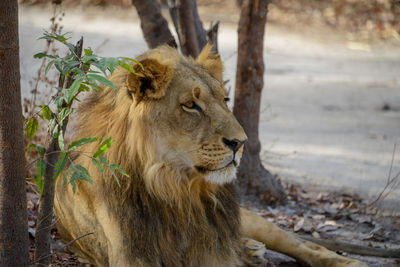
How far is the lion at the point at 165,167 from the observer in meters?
3.03

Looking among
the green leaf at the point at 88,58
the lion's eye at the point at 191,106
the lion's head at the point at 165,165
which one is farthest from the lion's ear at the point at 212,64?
the green leaf at the point at 88,58

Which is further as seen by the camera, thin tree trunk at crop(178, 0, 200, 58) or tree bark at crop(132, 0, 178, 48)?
thin tree trunk at crop(178, 0, 200, 58)

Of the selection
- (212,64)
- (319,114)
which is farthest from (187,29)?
(319,114)

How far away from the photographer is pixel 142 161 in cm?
309

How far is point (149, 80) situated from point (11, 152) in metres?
0.80

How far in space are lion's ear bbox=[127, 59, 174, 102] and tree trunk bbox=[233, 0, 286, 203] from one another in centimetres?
248

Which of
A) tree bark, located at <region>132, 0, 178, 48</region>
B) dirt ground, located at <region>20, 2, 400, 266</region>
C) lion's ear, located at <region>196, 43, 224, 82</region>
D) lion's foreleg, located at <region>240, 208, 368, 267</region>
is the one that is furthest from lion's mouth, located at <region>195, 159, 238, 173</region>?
tree bark, located at <region>132, 0, 178, 48</region>

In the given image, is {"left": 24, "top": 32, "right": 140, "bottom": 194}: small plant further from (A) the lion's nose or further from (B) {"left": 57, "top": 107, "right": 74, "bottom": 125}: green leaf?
(A) the lion's nose

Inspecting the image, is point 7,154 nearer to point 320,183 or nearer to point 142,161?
point 142,161

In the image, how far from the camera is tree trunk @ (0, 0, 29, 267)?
9.02 feet

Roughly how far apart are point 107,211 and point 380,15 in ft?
49.1

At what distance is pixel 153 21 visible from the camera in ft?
17.4

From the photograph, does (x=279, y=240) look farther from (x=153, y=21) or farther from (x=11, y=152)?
(x=153, y=21)

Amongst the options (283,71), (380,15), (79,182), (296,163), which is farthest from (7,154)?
(380,15)
